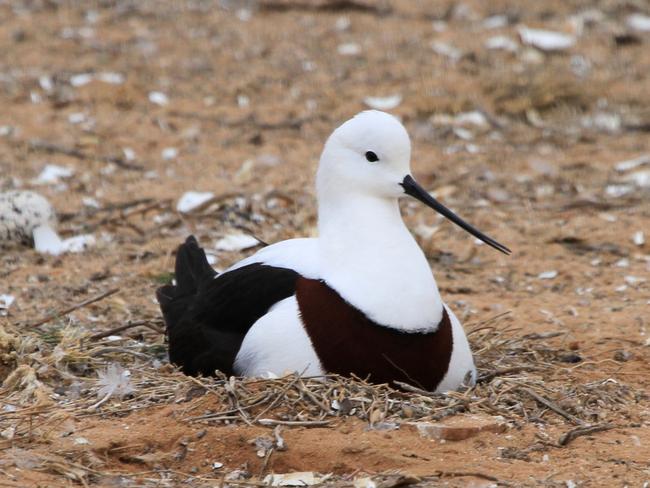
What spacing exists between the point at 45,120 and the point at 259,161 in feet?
5.20

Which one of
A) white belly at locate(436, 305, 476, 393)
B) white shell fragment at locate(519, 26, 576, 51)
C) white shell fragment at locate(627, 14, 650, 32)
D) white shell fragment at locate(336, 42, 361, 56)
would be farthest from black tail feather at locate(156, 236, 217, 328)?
white shell fragment at locate(627, 14, 650, 32)

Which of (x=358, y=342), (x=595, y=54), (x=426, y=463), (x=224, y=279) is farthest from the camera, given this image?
(x=595, y=54)

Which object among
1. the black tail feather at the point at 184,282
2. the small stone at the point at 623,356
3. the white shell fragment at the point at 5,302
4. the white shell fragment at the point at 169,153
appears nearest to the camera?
the black tail feather at the point at 184,282

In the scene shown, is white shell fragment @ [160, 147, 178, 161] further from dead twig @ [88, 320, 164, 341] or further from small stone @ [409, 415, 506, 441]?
small stone @ [409, 415, 506, 441]

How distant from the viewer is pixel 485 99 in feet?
30.0

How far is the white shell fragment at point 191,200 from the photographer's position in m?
7.35

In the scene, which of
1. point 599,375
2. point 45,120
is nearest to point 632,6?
point 45,120

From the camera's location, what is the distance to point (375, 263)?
460 cm

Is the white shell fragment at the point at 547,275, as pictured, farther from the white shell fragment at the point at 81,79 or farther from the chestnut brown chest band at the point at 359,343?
the white shell fragment at the point at 81,79

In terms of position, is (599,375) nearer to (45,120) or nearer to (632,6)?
(45,120)

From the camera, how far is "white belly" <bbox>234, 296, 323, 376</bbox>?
4539 millimetres

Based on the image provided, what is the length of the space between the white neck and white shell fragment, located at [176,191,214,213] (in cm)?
260

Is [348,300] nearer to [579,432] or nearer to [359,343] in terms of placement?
[359,343]

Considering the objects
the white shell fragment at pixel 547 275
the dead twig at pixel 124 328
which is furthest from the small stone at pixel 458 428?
the white shell fragment at pixel 547 275
